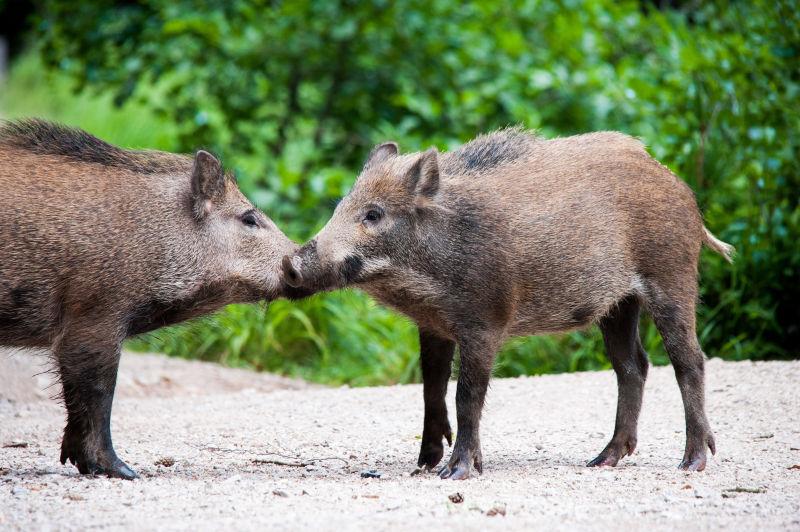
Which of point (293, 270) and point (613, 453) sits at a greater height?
point (293, 270)

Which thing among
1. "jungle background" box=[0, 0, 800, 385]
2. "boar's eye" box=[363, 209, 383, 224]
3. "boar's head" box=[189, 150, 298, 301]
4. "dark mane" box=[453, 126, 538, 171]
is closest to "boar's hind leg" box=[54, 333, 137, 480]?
"boar's head" box=[189, 150, 298, 301]

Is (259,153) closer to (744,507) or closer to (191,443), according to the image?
(191,443)

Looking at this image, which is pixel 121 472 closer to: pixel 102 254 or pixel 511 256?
pixel 102 254

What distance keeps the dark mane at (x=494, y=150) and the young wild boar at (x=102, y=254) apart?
110 centimetres

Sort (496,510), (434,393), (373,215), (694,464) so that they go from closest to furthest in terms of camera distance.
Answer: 1. (496,510)
2. (694,464)
3. (373,215)
4. (434,393)

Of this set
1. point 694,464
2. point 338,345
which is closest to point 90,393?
point 694,464

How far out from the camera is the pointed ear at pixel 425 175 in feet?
18.2

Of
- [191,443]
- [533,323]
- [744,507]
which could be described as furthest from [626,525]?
[191,443]

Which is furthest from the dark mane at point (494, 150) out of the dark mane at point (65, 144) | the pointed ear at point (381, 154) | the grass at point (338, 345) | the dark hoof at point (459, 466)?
the grass at point (338, 345)

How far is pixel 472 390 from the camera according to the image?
5.35 meters

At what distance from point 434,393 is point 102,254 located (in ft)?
5.87

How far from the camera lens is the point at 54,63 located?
37.6 ft

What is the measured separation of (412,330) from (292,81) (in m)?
3.28

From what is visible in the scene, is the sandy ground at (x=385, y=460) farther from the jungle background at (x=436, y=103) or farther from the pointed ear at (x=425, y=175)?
the pointed ear at (x=425, y=175)
